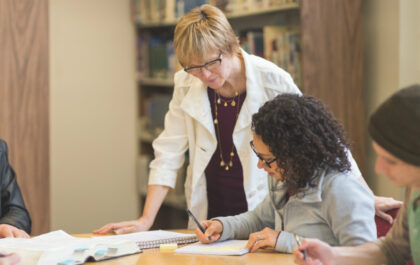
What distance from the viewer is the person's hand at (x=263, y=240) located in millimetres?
1700

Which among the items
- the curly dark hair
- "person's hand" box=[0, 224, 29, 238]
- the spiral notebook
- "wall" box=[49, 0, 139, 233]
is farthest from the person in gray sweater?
"wall" box=[49, 0, 139, 233]

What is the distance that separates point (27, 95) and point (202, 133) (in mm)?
1076

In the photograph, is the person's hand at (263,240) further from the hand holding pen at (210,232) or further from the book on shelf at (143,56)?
the book on shelf at (143,56)

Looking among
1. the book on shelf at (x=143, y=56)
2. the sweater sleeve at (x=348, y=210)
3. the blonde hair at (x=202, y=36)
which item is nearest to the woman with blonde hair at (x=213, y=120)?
the blonde hair at (x=202, y=36)

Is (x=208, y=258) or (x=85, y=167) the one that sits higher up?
(x=208, y=258)

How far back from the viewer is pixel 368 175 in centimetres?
322

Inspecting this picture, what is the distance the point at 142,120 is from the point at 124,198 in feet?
2.07

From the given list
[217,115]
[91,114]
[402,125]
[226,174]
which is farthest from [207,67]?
[91,114]

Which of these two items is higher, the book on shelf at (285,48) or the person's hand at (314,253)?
the book on shelf at (285,48)

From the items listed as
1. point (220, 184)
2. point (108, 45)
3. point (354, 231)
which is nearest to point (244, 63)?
point (220, 184)

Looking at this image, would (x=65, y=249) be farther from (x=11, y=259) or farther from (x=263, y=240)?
(x=263, y=240)

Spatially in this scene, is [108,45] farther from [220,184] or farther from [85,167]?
[220,184]

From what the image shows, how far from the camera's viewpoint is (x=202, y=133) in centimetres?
236

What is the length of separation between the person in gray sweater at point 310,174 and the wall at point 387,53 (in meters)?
1.45
